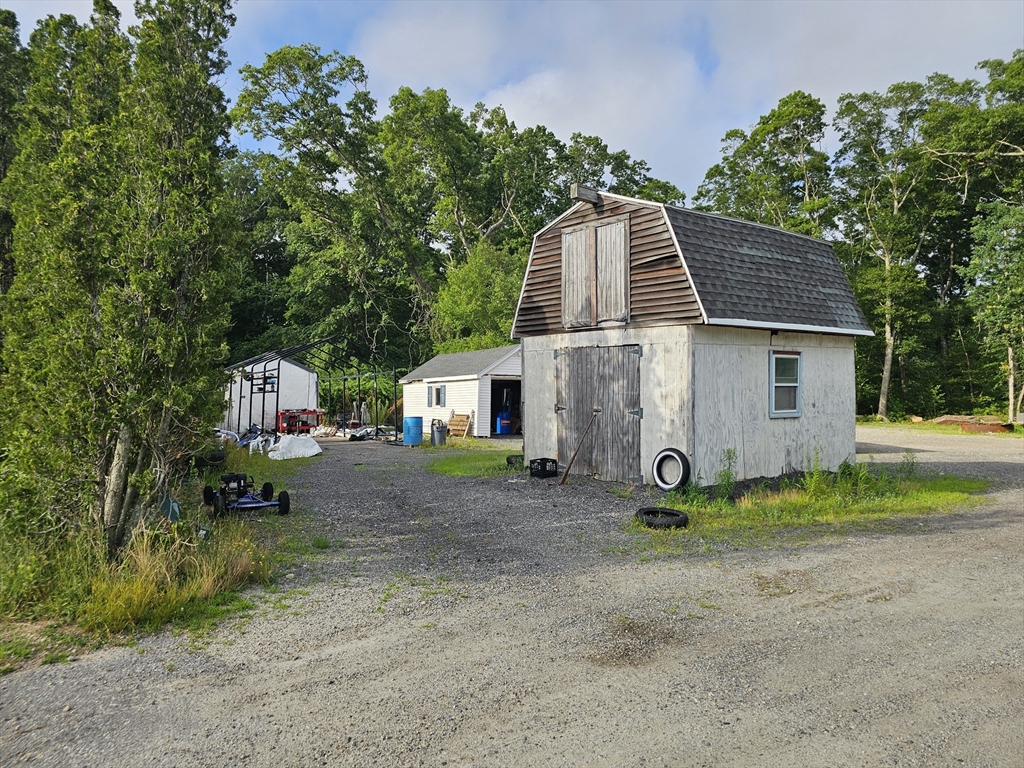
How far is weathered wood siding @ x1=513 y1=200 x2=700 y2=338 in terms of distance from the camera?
36.4 feet

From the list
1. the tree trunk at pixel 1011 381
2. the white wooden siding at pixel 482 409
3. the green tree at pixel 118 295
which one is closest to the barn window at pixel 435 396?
the white wooden siding at pixel 482 409

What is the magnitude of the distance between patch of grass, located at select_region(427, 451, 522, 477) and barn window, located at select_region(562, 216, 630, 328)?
3676 mm

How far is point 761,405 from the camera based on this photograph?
1173cm

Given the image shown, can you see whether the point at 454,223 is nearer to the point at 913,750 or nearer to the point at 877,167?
the point at 877,167

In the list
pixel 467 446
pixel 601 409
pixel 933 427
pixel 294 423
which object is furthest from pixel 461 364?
pixel 933 427

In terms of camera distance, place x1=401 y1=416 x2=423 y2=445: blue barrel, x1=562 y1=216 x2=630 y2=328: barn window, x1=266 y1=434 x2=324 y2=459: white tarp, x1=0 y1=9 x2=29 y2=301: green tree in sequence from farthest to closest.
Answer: x1=401 y1=416 x2=423 y2=445: blue barrel
x1=266 y1=434 x2=324 y2=459: white tarp
x1=562 y1=216 x2=630 y2=328: barn window
x1=0 y1=9 x2=29 y2=301: green tree

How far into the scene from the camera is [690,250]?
1118 centimetres

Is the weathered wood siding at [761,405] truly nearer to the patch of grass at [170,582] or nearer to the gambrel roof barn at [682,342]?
the gambrel roof barn at [682,342]

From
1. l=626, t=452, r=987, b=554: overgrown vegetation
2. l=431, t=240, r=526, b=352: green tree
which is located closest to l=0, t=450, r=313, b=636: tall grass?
l=626, t=452, r=987, b=554: overgrown vegetation

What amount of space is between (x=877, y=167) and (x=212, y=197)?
40.3 meters

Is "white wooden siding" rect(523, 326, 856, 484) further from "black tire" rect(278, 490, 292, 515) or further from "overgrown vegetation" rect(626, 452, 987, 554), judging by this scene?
"black tire" rect(278, 490, 292, 515)

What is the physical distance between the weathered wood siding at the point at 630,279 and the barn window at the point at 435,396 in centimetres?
1503

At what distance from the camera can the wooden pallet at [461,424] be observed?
26.5 m

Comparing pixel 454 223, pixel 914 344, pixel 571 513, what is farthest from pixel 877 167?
pixel 571 513
